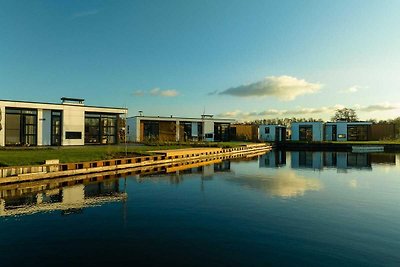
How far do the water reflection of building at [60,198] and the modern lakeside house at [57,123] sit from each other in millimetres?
33007

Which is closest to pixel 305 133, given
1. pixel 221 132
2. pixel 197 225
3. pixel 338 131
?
pixel 338 131

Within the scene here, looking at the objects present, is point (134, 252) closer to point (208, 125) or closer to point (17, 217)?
point (17, 217)

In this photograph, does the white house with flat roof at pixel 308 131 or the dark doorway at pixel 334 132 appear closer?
the white house with flat roof at pixel 308 131

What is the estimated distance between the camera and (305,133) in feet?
337

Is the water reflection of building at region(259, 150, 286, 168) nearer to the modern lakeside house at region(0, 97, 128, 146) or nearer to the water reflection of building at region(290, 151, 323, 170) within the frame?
the water reflection of building at region(290, 151, 323, 170)

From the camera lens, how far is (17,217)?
16.9m

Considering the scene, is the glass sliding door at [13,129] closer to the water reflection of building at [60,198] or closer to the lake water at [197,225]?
the lake water at [197,225]

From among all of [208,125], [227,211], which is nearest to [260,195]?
[227,211]

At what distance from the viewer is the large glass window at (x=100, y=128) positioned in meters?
62.6

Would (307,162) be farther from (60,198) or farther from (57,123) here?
(57,123)

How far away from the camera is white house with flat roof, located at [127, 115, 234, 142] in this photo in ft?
260

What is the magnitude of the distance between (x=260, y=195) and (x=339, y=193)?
22.4 ft

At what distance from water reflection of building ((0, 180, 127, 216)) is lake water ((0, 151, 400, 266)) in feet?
0.21

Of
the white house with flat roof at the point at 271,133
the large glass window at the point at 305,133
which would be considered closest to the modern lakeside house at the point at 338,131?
the large glass window at the point at 305,133
